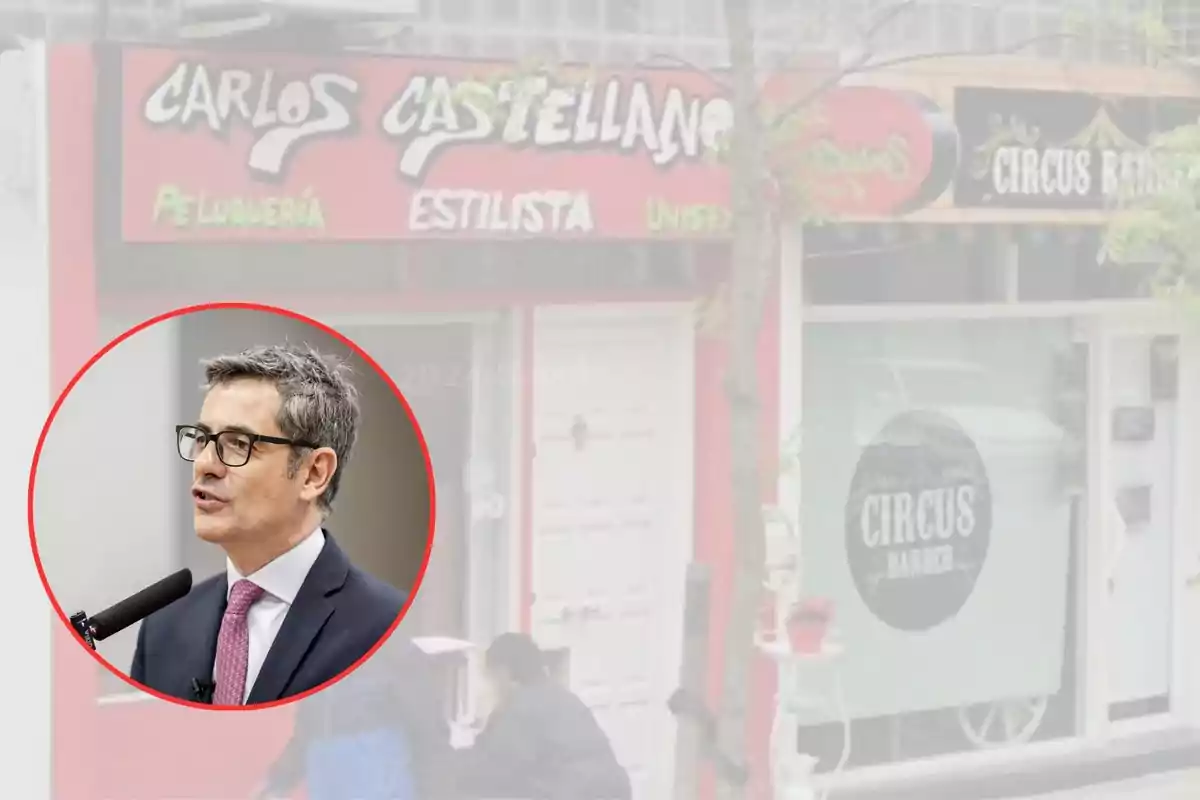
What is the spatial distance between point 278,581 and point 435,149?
1.63 ft

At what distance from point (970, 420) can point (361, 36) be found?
90cm

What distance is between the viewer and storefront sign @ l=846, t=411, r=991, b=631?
1.86 m

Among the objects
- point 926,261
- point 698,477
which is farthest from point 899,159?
point 698,477

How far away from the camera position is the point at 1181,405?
208cm

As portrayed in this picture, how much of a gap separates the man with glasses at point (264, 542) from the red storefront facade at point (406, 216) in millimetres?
135

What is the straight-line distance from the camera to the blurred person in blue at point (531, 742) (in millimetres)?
1674

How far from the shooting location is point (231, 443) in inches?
53.1

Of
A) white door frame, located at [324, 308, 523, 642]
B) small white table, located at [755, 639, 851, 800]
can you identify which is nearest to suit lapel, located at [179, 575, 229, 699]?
white door frame, located at [324, 308, 523, 642]

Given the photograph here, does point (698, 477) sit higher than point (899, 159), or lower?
lower

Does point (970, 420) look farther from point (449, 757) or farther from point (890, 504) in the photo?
point (449, 757)

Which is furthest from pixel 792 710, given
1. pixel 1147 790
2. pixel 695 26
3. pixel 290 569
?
pixel 695 26

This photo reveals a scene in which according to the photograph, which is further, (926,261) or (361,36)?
(926,261)

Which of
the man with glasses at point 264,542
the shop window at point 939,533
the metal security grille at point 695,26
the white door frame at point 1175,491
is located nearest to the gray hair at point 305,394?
the man with glasses at point 264,542

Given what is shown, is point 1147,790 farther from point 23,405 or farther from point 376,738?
point 23,405
